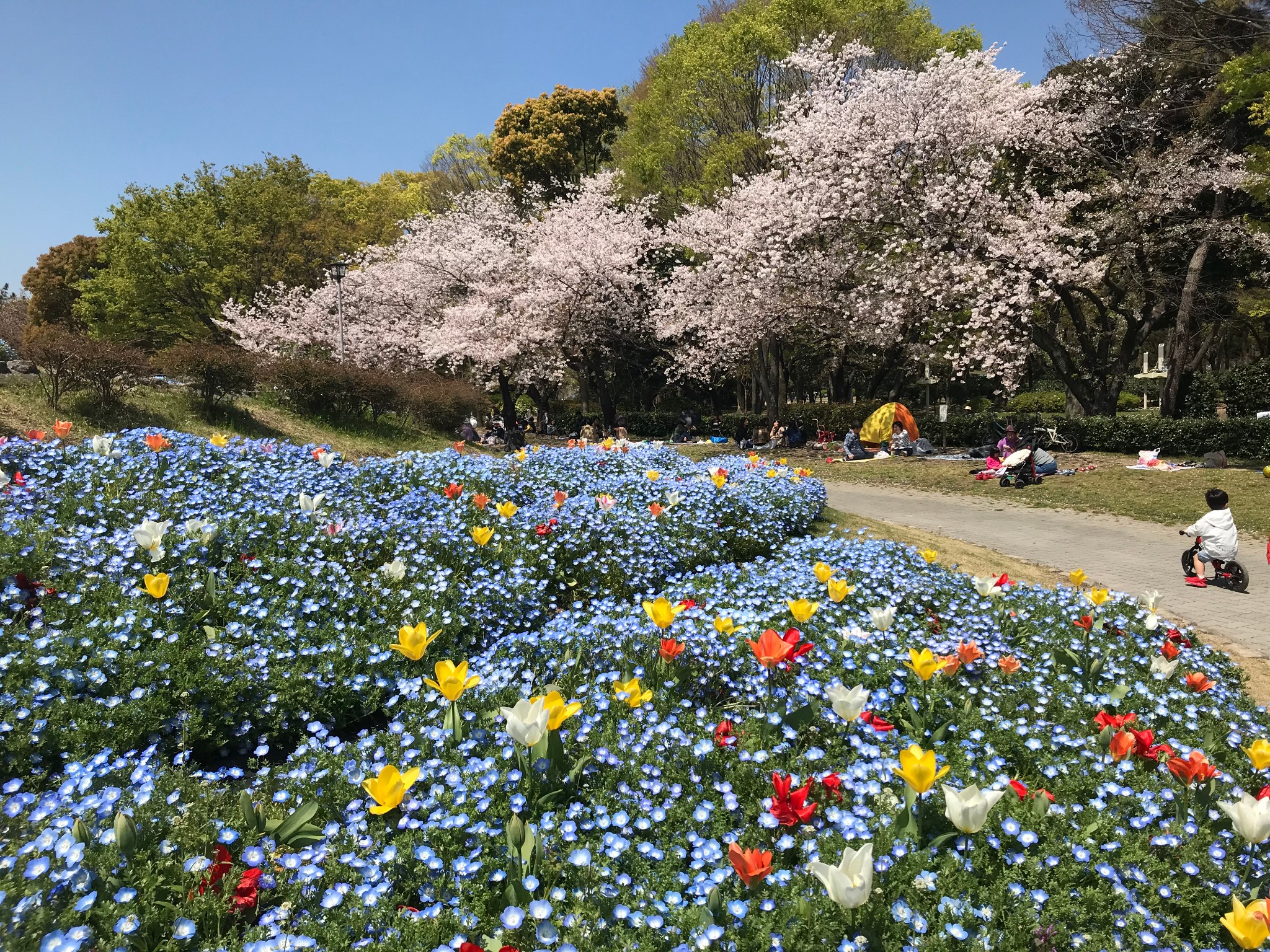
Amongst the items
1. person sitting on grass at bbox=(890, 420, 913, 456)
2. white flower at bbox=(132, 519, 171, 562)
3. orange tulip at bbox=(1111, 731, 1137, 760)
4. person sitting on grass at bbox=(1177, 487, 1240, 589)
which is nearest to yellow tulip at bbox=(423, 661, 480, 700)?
white flower at bbox=(132, 519, 171, 562)

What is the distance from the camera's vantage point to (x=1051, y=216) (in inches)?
660

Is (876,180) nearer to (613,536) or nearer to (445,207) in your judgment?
(613,536)

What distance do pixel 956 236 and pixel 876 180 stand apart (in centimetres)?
233

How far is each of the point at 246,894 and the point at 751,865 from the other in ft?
4.32

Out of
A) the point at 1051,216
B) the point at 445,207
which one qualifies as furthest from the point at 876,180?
the point at 445,207

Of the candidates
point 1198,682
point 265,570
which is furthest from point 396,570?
point 1198,682

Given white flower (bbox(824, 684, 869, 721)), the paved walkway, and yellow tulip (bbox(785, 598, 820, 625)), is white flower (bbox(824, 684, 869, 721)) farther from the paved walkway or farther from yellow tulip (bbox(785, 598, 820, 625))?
the paved walkway

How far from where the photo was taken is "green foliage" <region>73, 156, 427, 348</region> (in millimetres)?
26656

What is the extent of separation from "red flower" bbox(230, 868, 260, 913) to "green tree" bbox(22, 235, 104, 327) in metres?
55.9

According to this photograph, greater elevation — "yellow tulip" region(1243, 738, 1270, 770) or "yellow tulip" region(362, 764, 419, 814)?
"yellow tulip" region(362, 764, 419, 814)

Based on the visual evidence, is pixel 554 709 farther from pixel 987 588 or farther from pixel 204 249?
pixel 204 249

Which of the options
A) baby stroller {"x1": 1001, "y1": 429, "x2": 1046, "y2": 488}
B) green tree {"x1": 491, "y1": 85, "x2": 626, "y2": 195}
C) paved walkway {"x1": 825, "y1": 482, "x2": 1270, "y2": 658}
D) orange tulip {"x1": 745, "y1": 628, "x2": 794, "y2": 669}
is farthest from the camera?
green tree {"x1": 491, "y1": 85, "x2": 626, "y2": 195}

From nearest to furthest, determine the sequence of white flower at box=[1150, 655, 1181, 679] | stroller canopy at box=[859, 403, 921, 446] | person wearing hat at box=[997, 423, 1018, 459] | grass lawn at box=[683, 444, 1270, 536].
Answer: white flower at box=[1150, 655, 1181, 679], grass lawn at box=[683, 444, 1270, 536], person wearing hat at box=[997, 423, 1018, 459], stroller canopy at box=[859, 403, 921, 446]

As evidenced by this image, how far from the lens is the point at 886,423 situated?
1898cm
